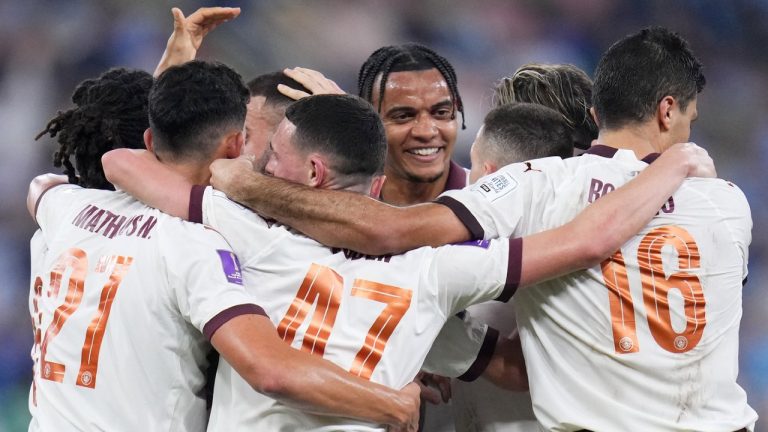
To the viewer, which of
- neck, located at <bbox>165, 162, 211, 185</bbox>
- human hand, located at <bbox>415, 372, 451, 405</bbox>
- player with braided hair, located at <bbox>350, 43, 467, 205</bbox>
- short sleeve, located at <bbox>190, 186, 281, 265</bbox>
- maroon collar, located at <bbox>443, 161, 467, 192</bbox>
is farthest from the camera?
maroon collar, located at <bbox>443, 161, 467, 192</bbox>

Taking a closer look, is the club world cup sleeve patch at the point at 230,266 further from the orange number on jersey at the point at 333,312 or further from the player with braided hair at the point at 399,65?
the player with braided hair at the point at 399,65

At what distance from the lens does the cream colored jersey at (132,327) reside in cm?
272

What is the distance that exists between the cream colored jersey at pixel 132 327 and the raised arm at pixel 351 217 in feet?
0.63

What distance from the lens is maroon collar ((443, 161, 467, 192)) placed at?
4.39 m

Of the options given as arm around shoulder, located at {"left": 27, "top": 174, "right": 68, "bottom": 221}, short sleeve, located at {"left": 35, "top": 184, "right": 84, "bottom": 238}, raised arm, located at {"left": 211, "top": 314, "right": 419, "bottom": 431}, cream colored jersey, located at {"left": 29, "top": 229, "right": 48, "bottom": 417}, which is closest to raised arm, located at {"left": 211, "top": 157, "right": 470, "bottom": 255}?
raised arm, located at {"left": 211, "top": 314, "right": 419, "bottom": 431}

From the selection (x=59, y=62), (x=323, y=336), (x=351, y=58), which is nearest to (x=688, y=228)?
(x=323, y=336)

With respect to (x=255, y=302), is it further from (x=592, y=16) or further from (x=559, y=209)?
(x=592, y=16)

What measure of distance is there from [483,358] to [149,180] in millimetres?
1229

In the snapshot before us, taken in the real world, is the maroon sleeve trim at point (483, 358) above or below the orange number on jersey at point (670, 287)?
below

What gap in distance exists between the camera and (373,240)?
2744 millimetres

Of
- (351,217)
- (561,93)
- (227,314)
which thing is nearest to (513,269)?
(351,217)

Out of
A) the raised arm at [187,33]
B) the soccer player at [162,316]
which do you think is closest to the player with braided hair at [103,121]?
the soccer player at [162,316]

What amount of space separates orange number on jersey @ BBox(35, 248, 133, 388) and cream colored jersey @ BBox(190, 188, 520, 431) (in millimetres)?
381

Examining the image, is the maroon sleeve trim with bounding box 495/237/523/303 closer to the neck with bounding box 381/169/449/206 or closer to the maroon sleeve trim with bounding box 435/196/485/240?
the maroon sleeve trim with bounding box 435/196/485/240
